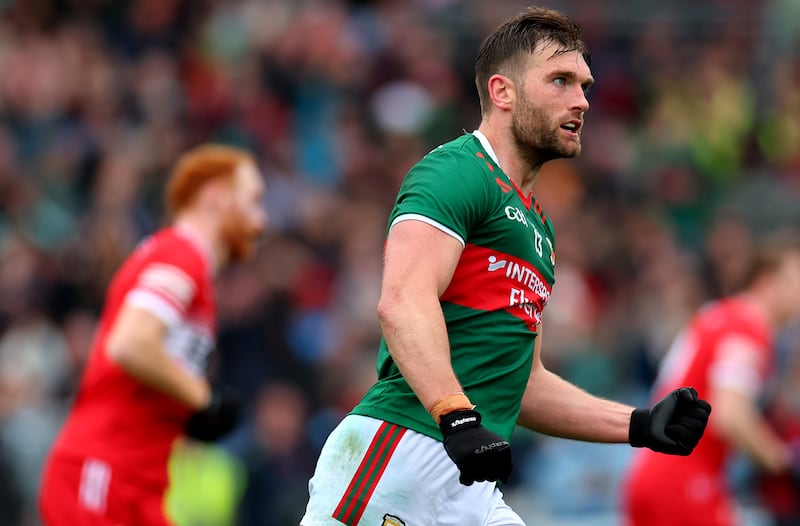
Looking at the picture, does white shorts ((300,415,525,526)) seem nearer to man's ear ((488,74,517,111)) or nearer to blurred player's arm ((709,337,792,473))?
man's ear ((488,74,517,111))

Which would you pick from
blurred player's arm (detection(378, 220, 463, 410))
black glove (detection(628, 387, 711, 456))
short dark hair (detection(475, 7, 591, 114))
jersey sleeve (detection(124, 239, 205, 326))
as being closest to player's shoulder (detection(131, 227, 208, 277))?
jersey sleeve (detection(124, 239, 205, 326))

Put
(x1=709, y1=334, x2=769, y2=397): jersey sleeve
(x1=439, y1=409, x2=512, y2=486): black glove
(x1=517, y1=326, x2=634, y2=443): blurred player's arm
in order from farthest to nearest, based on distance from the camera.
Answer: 1. (x1=709, y1=334, x2=769, y2=397): jersey sleeve
2. (x1=517, y1=326, x2=634, y2=443): blurred player's arm
3. (x1=439, y1=409, x2=512, y2=486): black glove

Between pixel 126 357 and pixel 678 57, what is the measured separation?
11.2 meters

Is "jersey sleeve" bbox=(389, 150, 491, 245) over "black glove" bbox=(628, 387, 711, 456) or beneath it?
over

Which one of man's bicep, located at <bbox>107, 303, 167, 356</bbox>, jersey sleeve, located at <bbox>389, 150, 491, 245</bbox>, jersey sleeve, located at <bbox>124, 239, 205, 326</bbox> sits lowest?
man's bicep, located at <bbox>107, 303, 167, 356</bbox>

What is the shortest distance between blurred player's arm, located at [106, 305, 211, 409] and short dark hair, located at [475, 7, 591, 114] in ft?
7.83

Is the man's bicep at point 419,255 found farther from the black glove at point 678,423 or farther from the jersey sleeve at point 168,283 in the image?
the jersey sleeve at point 168,283

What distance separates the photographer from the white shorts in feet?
14.9

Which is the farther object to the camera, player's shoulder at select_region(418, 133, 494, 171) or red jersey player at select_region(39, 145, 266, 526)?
red jersey player at select_region(39, 145, 266, 526)

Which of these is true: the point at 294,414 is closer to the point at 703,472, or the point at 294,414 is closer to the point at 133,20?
the point at 703,472

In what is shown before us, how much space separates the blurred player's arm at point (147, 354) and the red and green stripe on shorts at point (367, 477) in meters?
2.22

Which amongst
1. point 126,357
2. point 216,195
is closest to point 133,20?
point 216,195

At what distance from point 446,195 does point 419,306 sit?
0.39 meters

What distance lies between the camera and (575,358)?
39.9ft
